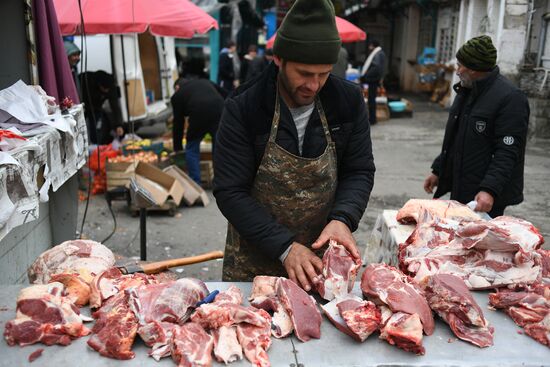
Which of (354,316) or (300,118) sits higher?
(300,118)

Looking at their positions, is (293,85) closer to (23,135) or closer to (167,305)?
(167,305)

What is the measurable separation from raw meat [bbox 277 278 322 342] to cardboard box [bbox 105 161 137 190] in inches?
236

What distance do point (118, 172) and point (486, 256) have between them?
6.32 m

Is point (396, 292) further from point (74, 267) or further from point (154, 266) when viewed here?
point (154, 266)

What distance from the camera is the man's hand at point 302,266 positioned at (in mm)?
2463

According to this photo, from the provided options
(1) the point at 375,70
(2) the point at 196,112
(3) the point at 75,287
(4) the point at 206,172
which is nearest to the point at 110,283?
(3) the point at 75,287

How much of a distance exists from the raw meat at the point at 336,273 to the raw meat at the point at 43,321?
103 centimetres

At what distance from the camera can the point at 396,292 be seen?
2334mm

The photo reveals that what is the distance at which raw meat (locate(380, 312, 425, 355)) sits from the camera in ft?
6.81

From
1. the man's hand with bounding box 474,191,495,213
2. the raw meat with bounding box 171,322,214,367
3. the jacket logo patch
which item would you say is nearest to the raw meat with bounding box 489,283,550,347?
the raw meat with bounding box 171,322,214,367

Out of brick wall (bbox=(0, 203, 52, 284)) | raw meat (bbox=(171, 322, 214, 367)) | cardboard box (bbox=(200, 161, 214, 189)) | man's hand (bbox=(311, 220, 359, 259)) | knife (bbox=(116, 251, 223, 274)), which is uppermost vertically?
man's hand (bbox=(311, 220, 359, 259))

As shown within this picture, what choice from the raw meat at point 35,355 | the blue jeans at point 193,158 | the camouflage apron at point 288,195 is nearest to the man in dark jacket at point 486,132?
the camouflage apron at point 288,195

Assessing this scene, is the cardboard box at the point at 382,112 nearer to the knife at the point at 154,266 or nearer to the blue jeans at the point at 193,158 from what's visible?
the blue jeans at the point at 193,158

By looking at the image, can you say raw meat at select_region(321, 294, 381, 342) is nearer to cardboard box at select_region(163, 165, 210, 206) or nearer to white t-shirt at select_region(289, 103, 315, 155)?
white t-shirt at select_region(289, 103, 315, 155)
